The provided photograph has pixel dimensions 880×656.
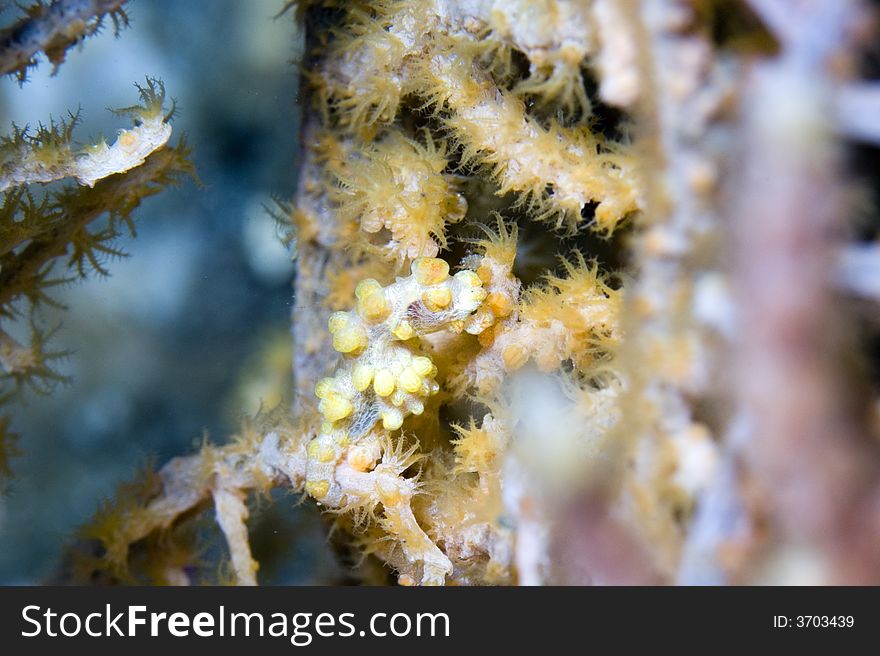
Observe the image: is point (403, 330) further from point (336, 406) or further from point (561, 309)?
point (561, 309)

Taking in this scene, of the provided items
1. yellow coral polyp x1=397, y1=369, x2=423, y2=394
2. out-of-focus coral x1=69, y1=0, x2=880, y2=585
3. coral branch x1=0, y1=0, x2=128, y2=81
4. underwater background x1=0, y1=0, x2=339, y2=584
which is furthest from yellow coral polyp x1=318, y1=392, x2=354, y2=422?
underwater background x1=0, y1=0, x2=339, y2=584

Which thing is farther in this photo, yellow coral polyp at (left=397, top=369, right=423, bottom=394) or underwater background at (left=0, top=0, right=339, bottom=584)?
underwater background at (left=0, top=0, right=339, bottom=584)

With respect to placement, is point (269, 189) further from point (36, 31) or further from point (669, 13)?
point (669, 13)

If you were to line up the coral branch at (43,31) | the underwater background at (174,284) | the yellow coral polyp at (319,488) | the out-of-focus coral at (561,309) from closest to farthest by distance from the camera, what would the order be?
the out-of-focus coral at (561,309)
the coral branch at (43,31)
the yellow coral polyp at (319,488)
the underwater background at (174,284)

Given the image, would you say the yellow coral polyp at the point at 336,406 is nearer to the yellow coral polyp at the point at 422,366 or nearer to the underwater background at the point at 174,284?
the yellow coral polyp at the point at 422,366

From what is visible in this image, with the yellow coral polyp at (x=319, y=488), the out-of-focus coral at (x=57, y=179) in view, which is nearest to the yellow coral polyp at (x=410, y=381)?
the yellow coral polyp at (x=319, y=488)

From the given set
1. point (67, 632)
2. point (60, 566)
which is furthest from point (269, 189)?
point (67, 632)

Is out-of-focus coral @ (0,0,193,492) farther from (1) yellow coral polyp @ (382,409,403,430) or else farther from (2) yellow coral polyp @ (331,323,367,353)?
(1) yellow coral polyp @ (382,409,403,430)

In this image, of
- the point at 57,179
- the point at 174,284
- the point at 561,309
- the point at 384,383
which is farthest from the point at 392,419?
the point at 174,284

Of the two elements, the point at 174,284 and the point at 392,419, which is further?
the point at 174,284
